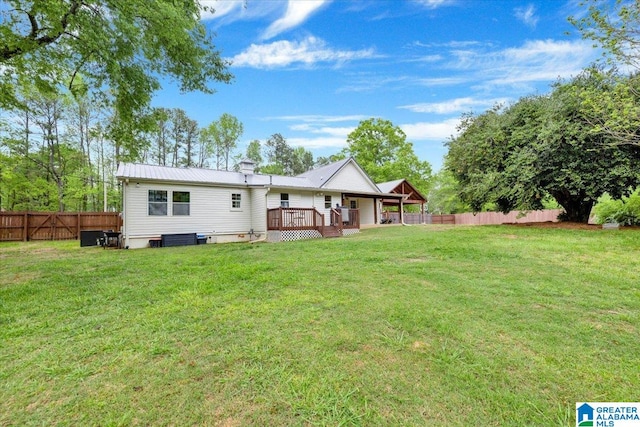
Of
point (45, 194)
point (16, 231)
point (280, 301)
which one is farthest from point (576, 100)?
point (45, 194)

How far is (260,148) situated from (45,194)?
67.6 ft

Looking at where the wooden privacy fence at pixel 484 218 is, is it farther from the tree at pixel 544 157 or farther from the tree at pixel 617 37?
the tree at pixel 617 37

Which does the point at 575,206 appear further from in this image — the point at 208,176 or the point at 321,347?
the point at 208,176

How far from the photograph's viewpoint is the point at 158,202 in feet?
38.1

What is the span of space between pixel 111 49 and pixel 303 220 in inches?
353

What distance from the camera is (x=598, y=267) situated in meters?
5.48

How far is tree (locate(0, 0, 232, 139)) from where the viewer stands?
19.4 ft

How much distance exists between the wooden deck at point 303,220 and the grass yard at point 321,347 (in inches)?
287

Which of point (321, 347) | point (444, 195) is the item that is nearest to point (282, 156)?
point (444, 195)

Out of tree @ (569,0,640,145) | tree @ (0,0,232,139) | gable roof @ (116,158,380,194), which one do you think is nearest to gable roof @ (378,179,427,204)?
gable roof @ (116,158,380,194)

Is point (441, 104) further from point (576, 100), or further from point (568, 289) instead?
point (568, 289)

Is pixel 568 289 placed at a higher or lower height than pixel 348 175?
lower

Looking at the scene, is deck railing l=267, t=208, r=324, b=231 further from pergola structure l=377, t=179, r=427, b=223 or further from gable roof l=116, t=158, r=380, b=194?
pergola structure l=377, t=179, r=427, b=223

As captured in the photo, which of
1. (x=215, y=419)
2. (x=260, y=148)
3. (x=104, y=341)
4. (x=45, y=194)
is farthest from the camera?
(x=260, y=148)
